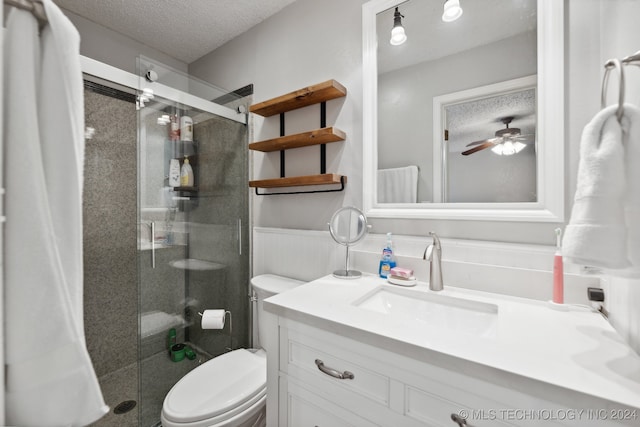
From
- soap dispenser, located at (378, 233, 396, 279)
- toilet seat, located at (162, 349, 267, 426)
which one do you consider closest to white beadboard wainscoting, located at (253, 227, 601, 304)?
soap dispenser, located at (378, 233, 396, 279)

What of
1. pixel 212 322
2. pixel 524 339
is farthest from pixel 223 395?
pixel 524 339

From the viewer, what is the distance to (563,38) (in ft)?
3.06

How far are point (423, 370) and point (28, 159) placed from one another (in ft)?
2.87

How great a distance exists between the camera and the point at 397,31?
128cm

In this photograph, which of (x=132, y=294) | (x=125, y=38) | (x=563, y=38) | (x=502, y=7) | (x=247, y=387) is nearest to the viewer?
(x=563, y=38)

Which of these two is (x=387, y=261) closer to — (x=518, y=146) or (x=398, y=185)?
(x=398, y=185)

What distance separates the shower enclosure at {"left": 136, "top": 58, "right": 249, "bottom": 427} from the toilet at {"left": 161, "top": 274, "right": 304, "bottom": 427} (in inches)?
14.4

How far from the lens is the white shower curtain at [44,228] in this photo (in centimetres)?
45

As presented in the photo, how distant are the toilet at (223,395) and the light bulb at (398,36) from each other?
131 cm

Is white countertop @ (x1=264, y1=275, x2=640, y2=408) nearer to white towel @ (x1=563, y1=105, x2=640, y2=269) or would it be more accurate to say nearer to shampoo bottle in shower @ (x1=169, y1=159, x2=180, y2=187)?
white towel @ (x1=563, y1=105, x2=640, y2=269)

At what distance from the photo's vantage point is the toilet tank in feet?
4.66

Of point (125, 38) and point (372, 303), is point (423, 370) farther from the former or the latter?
point (125, 38)

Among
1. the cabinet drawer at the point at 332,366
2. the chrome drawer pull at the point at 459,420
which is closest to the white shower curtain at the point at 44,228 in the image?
the cabinet drawer at the point at 332,366

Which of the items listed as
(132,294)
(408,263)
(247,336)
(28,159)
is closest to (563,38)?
(408,263)
